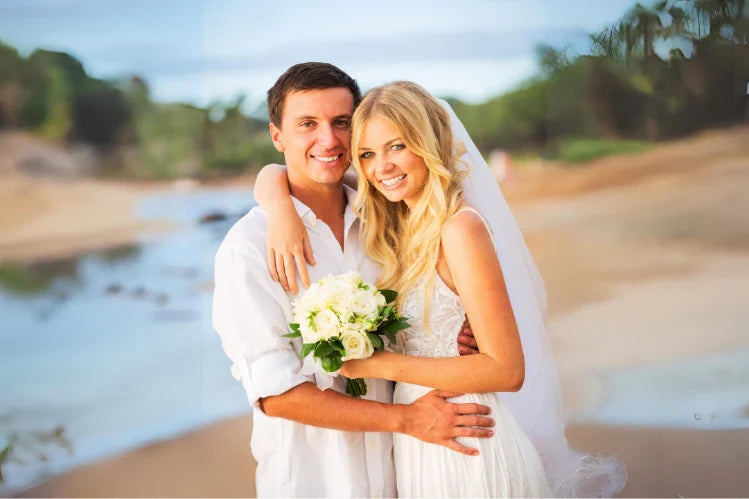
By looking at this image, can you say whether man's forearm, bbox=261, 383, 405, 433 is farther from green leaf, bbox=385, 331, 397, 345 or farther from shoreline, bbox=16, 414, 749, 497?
shoreline, bbox=16, 414, 749, 497

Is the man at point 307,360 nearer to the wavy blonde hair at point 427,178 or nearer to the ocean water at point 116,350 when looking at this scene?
the wavy blonde hair at point 427,178

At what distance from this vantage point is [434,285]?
2.01m

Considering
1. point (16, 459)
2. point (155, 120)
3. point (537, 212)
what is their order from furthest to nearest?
point (537, 212) → point (155, 120) → point (16, 459)

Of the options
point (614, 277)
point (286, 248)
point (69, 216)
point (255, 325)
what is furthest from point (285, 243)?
point (614, 277)

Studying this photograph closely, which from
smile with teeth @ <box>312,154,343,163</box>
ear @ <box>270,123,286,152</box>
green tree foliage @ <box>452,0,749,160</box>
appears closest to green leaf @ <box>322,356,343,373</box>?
smile with teeth @ <box>312,154,343,163</box>

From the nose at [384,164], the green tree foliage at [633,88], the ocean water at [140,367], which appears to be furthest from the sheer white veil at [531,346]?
the green tree foliage at [633,88]

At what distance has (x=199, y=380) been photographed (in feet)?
15.1

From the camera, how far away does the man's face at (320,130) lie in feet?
7.15

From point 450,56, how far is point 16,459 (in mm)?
3299

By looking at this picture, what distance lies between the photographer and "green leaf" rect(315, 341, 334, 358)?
6.07 feet

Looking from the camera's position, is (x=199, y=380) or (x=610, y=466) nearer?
(x=610, y=466)

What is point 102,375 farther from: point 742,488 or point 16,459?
point 742,488

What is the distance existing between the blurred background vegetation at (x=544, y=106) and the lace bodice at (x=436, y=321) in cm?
294

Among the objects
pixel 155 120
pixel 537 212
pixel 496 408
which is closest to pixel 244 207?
pixel 155 120
